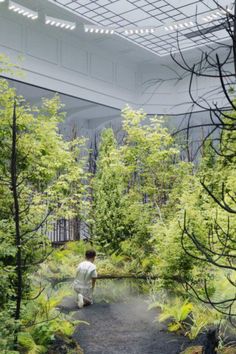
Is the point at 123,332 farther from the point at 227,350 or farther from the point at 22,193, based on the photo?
the point at 22,193

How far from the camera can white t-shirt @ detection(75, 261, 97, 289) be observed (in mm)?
7723

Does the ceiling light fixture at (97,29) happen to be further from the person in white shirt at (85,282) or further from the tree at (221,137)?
the person in white shirt at (85,282)

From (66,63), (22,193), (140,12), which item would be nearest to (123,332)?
(22,193)

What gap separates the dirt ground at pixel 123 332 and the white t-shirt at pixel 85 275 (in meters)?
0.38

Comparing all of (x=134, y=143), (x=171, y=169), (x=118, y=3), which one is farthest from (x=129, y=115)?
(x=118, y=3)

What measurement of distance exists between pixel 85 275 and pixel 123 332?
1583mm

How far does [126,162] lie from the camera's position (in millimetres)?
11711

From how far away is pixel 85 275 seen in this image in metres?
7.71

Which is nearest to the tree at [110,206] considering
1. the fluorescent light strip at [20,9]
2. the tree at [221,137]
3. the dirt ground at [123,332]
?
the tree at [221,137]

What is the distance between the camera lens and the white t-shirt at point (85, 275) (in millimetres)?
7723

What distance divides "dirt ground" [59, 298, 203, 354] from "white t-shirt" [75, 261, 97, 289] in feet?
1.24

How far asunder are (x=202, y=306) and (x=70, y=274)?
402cm

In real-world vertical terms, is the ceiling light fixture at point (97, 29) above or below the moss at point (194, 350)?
above

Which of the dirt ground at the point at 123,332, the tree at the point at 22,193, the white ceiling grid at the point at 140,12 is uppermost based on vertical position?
the white ceiling grid at the point at 140,12
